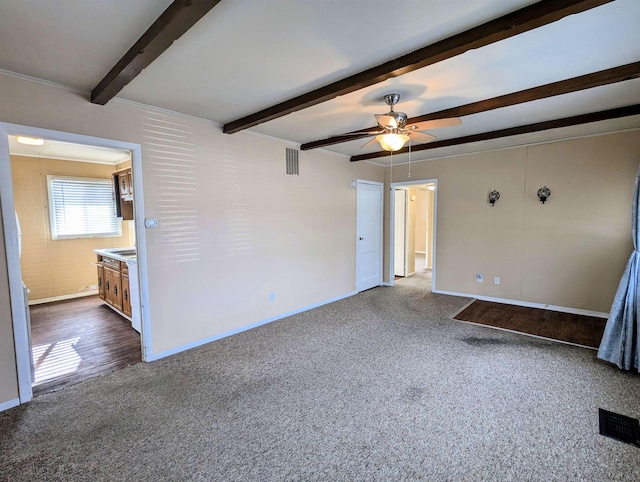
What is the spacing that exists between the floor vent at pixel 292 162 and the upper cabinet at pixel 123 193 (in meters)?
2.61

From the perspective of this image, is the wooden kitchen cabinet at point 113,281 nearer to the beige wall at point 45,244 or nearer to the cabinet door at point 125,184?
the beige wall at point 45,244

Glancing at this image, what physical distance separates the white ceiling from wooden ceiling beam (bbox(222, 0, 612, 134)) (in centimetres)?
5

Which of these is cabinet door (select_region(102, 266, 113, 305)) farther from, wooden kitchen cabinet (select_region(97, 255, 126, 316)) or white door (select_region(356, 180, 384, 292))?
white door (select_region(356, 180, 384, 292))

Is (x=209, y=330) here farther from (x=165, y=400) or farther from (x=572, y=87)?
(x=572, y=87)

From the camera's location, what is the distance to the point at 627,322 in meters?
2.80

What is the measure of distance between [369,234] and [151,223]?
4.07 metres

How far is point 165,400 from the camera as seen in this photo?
2451mm

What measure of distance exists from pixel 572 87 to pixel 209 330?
434cm

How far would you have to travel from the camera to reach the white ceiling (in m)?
1.64

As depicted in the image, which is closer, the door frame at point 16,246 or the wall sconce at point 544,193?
the door frame at point 16,246

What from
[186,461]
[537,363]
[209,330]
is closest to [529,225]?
[537,363]

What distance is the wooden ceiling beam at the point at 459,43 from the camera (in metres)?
1.52

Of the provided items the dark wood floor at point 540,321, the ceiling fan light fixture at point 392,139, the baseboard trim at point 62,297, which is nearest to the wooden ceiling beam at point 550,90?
the ceiling fan light fixture at point 392,139

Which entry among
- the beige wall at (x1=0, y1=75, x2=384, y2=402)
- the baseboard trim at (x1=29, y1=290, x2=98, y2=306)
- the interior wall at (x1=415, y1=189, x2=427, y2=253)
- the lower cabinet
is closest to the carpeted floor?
the beige wall at (x1=0, y1=75, x2=384, y2=402)
